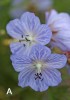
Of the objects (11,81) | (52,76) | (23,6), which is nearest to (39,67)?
(52,76)

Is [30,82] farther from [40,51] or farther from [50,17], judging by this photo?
[50,17]

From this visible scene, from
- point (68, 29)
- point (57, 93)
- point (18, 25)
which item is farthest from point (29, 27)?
point (57, 93)

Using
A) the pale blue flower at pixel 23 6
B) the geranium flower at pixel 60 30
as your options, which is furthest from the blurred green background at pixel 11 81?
the geranium flower at pixel 60 30

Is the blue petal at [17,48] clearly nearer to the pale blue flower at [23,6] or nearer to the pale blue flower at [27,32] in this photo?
the pale blue flower at [27,32]

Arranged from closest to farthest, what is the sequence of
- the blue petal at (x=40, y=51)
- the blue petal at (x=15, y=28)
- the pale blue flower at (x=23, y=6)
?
the blue petal at (x=40, y=51) < the blue petal at (x=15, y=28) < the pale blue flower at (x=23, y=6)

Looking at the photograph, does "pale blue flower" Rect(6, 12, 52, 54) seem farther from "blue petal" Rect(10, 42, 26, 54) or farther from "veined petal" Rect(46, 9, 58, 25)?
"veined petal" Rect(46, 9, 58, 25)

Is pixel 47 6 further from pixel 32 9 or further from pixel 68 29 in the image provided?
pixel 68 29
